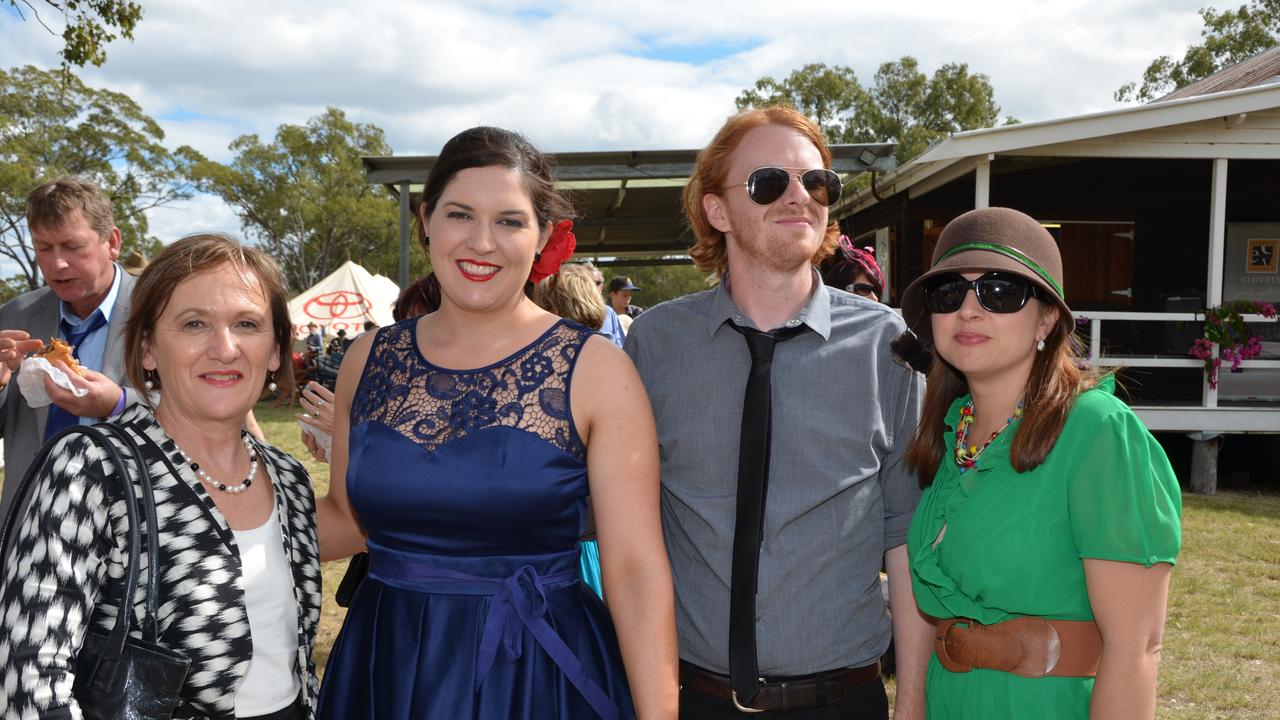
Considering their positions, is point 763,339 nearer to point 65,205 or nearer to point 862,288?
point 65,205

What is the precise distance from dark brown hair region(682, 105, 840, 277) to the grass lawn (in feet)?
11.5

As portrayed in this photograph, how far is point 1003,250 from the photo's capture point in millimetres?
2016

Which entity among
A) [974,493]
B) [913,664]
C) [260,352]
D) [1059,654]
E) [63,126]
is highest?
[63,126]

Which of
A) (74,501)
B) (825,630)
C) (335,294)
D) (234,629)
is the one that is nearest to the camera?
(74,501)

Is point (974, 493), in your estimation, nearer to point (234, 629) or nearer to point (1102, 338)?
point (234, 629)

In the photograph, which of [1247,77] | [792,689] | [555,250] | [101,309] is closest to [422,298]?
[101,309]

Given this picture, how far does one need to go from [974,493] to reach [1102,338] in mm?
11064

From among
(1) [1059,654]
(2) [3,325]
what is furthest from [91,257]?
(1) [1059,654]

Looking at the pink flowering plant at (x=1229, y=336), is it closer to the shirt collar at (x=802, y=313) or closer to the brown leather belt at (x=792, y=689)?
the shirt collar at (x=802, y=313)

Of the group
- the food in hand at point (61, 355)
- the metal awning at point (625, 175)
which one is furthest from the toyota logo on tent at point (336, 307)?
the food in hand at point (61, 355)

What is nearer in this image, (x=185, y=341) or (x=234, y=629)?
(x=234, y=629)

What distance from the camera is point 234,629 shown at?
1757 millimetres

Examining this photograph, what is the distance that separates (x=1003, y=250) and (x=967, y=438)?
1.49 feet

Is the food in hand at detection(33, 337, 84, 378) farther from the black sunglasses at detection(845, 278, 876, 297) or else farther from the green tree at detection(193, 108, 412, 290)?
the green tree at detection(193, 108, 412, 290)
